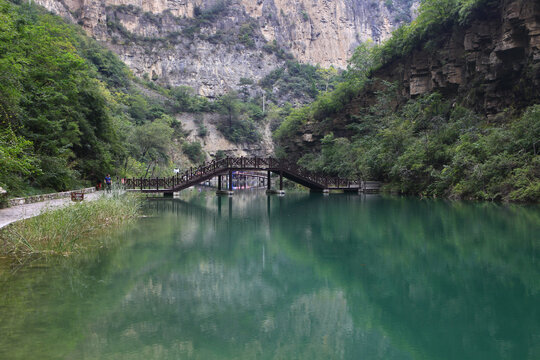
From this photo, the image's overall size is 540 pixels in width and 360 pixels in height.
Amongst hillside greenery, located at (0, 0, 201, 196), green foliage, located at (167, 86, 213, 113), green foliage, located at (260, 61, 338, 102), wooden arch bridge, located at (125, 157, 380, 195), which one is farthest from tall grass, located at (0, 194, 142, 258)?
green foliage, located at (260, 61, 338, 102)

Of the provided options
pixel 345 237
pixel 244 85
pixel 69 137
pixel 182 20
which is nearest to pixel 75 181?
pixel 69 137

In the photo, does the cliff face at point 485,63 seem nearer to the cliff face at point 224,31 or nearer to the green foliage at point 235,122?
the green foliage at point 235,122

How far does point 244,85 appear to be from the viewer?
3467 inches

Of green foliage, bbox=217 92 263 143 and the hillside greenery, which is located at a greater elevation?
green foliage, bbox=217 92 263 143

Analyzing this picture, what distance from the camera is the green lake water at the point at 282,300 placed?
4.27 metres

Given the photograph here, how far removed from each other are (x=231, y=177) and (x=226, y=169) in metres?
2.36

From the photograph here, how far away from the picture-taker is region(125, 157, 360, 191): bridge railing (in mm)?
29734

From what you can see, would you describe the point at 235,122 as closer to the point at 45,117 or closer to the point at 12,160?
the point at 45,117

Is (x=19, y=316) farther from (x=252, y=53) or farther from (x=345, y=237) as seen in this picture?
(x=252, y=53)

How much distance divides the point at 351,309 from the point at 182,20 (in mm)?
92732

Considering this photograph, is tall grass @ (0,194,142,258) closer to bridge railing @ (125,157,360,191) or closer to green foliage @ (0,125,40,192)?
green foliage @ (0,125,40,192)

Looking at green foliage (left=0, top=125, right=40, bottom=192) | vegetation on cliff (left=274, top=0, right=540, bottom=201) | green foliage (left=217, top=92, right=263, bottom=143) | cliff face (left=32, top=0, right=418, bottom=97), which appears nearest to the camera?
green foliage (left=0, top=125, right=40, bottom=192)

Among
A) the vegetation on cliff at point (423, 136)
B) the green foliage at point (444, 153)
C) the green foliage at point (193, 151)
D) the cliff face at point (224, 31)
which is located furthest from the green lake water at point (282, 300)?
the cliff face at point (224, 31)

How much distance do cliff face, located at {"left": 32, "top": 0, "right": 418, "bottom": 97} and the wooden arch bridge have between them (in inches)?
2147
